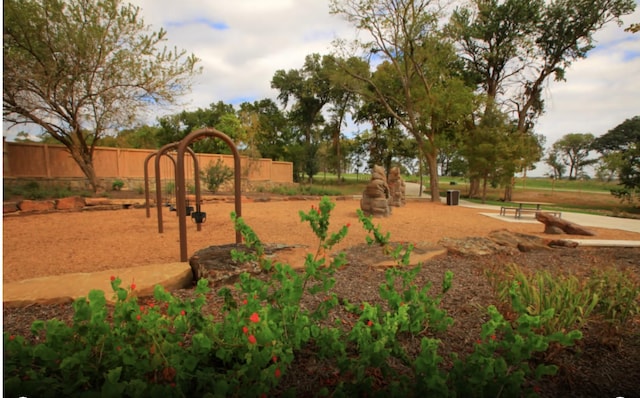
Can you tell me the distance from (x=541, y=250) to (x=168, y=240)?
229 inches

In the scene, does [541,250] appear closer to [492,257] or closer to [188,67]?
[492,257]

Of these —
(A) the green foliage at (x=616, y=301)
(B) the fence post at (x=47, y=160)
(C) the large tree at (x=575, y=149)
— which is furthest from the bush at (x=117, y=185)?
(C) the large tree at (x=575, y=149)

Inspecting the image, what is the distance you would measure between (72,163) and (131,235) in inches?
404

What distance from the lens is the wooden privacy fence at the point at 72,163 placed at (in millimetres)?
11539

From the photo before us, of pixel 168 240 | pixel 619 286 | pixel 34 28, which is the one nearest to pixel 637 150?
pixel 619 286

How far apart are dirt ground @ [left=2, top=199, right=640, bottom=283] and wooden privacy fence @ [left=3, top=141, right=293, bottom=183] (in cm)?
421

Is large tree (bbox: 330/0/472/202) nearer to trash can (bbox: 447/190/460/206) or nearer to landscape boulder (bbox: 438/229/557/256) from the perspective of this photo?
trash can (bbox: 447/190/460/206)

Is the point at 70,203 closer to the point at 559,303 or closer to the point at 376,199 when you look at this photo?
the point at 376,199

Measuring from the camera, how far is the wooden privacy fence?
37.9 feet

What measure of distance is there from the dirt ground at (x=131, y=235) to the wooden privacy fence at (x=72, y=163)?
4211 mm

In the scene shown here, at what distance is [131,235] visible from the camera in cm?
559

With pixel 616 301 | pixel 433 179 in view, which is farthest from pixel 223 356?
pixel 433 179

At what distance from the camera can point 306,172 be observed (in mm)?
30672

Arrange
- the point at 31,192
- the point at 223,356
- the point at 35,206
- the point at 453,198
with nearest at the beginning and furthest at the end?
the point at 223,356 < the point at 35,206 < the point at 31,192 < the point at 453,198
